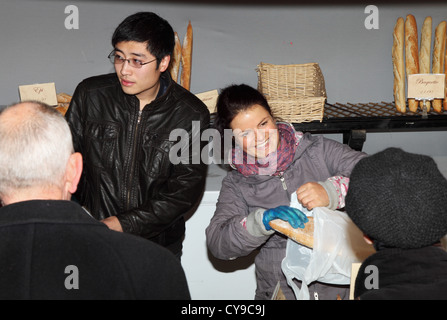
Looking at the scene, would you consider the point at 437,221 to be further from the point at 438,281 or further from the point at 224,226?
the point at 224,226

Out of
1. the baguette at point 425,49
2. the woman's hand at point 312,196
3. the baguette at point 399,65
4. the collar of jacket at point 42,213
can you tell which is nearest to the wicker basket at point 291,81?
the baguette at point 399,65

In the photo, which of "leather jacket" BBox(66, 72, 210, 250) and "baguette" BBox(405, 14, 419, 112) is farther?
"baguette" BBox(405, 14, 419, 112)

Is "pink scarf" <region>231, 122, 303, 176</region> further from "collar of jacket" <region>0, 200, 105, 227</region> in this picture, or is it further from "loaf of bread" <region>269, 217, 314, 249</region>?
"collar of jacket" <region>0, 200, 105, 227</region>

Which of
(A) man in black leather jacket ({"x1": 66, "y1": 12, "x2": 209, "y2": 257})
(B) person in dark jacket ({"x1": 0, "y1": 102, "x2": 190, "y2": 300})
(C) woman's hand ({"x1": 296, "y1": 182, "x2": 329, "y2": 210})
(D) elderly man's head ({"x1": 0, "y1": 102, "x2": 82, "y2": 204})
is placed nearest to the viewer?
(B) person in dark jacket ({"x1": 0, "y1": 102, "x2": 190, "y2": 300})

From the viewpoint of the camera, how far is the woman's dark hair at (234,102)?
204 cm

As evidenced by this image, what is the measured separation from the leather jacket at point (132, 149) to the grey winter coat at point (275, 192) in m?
0.20

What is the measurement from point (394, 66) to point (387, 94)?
219 millimetres

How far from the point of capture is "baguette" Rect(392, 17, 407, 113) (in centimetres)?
270

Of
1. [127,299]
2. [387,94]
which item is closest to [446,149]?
[387,94]

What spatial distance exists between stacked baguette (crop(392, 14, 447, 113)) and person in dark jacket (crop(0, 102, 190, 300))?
6.22ft

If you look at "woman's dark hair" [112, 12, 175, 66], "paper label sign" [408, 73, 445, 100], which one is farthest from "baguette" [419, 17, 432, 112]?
"woman's dark hair" [112, 12, 175, 66]

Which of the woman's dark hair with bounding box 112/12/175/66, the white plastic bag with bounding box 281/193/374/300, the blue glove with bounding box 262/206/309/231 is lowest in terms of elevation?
the white plastic bag with bounding box 281/193/374/300

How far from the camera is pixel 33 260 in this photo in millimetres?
1107

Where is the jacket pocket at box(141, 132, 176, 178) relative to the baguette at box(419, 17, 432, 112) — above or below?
below
